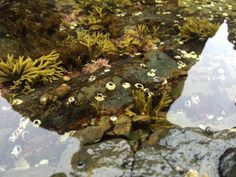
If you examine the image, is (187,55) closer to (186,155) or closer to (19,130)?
(186,155)

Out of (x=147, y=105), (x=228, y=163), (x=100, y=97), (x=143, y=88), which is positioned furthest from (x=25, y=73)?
(x=228, y=163)

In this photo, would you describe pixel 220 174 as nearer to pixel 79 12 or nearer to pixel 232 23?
pixel 232 23

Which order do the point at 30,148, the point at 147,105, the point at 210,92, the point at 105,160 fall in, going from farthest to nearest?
1. the point at 210,92
2. the point at 147,105
3. the point at 30,148
4. the point at 105,160

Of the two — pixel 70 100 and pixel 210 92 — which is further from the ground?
pixel 70 100

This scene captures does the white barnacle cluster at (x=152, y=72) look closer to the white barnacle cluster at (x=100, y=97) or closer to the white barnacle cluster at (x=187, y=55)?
the white barnacle cluster at (x=187, y=55)

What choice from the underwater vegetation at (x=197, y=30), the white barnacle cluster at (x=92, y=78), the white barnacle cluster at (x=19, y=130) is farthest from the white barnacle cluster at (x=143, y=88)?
the underwater vegetation at (x=197, y=30)

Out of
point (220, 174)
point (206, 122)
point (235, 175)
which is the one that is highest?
point (235, 175)

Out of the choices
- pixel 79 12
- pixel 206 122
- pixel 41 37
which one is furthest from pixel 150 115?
pixel 79 12
